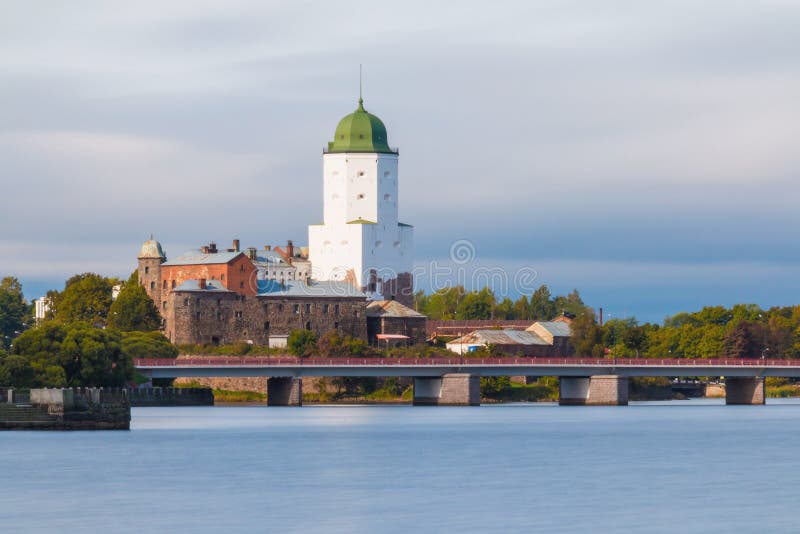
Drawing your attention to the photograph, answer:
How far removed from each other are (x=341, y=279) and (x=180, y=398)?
133 ft

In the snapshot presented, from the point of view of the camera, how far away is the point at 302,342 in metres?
146

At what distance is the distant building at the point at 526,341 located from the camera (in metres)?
155

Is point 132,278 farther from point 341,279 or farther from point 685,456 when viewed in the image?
point 685,456

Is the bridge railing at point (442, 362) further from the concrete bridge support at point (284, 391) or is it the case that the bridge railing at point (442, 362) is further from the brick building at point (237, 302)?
the brick building at point (237, 302)

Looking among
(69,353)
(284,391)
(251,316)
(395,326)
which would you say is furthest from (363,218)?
(69,353)

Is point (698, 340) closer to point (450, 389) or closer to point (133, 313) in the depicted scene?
point (450, 389)

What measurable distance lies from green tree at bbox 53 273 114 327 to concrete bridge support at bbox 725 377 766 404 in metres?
52.3

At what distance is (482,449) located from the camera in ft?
233

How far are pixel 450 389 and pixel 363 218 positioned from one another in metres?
48.8

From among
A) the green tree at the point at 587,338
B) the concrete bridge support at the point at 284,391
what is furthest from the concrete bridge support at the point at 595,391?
the green tree at the point at 587,338

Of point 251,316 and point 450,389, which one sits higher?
point 251,316

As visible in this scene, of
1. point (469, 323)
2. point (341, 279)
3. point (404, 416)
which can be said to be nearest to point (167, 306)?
point (341, 279)

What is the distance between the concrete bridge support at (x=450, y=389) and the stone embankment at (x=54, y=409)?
154 ft

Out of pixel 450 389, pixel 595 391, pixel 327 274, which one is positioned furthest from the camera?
pixel 327 274
